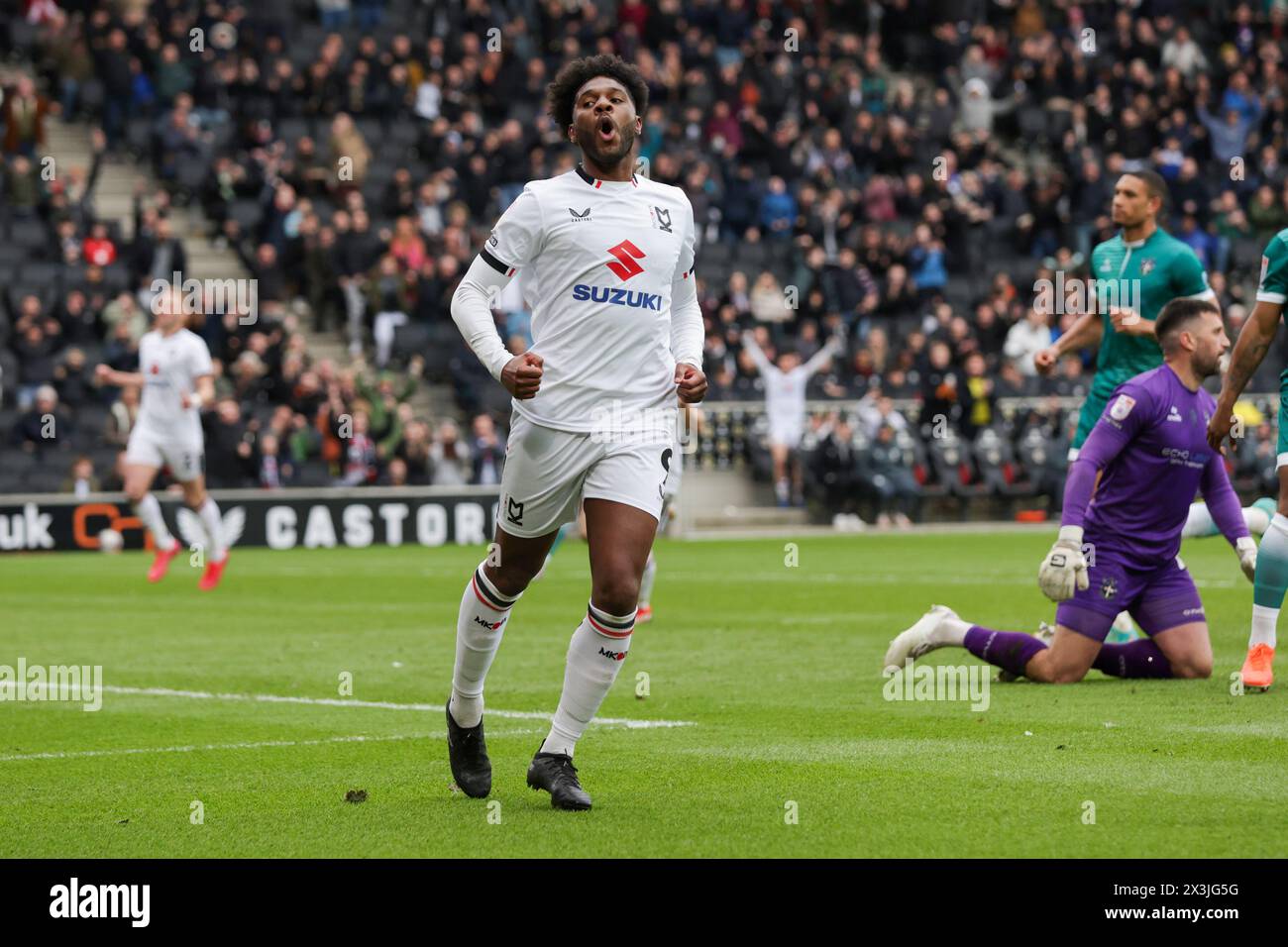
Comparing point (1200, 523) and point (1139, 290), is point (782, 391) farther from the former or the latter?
point (1200, 523)

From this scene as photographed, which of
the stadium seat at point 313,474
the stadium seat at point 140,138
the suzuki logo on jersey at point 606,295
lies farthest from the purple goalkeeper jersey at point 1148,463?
the stadium seat at point 140,138

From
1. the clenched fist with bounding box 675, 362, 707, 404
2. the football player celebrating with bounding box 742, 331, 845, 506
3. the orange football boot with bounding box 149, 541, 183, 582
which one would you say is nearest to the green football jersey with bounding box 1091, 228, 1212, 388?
the clenched fist with bounding box 675, 362, 707, 404

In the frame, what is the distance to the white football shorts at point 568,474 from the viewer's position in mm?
6684

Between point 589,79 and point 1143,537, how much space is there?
4100 mm

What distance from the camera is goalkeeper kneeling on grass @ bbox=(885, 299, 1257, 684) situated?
958 centimetres

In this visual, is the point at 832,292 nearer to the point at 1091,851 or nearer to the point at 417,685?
the point at 417,685

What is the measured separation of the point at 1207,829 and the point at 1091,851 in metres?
0.50

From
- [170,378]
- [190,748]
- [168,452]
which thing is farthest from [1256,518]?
[168,452]

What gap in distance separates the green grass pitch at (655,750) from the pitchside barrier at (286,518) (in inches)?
360

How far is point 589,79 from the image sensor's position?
22.6 ft

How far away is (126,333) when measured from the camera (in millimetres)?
25109

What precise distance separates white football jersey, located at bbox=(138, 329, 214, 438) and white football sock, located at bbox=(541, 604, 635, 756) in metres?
12.4

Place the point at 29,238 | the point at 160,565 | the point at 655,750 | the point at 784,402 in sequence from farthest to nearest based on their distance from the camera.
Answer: the point at 784,402
the point at 29,238
the point at 160,565
the point at 655,750

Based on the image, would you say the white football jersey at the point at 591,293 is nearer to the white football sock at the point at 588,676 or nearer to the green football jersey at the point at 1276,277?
the white football sock at the point at 588,676
